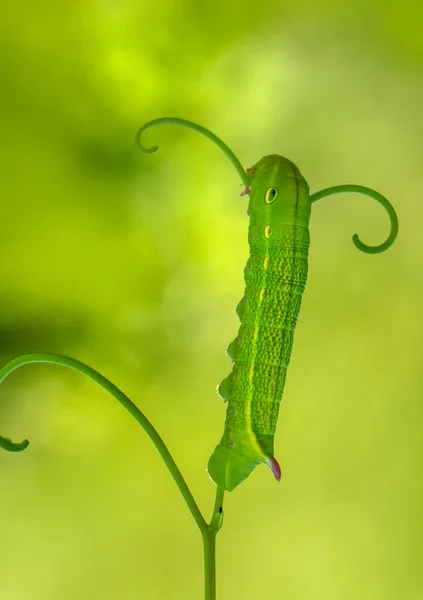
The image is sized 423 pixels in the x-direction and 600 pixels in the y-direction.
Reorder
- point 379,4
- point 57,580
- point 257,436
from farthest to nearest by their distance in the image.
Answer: point 379,4 → point 57,580 → point 257,436

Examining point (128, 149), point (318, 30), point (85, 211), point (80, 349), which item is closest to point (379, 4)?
point (318, 30)

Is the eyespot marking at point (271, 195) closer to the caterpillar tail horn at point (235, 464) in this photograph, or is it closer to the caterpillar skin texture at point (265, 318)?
the caterpillar skin texture at point (265, 318)

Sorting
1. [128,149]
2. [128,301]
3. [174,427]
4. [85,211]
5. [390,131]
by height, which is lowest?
[174,427]

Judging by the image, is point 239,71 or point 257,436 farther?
point 239,71

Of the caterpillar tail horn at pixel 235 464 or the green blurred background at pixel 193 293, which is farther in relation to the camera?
the green blurred background at pixel 193 293

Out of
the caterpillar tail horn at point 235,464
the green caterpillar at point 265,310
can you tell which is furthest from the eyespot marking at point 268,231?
the caterpillar tail horn at point 235,464

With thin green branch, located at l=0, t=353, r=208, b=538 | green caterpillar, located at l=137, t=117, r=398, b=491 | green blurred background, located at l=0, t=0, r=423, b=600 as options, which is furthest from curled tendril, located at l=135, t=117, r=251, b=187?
green blurred background, located at l=0, t=0, r=423, b=600

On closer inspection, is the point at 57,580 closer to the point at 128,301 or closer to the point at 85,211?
the point at 128,301

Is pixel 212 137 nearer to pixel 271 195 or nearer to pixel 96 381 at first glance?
pixel 271 195

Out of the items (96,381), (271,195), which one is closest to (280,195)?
(271,195)
